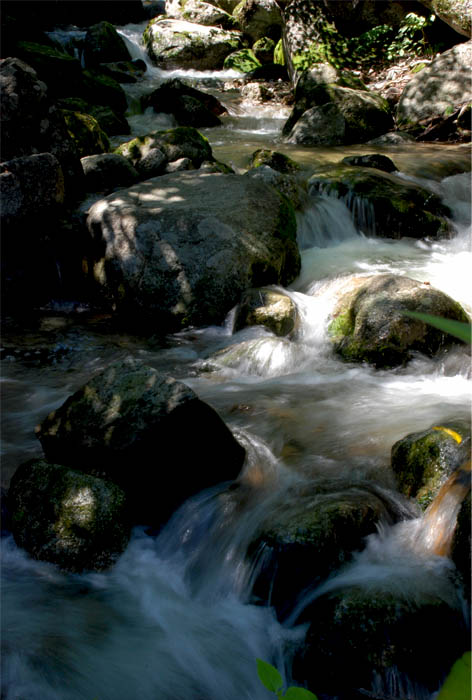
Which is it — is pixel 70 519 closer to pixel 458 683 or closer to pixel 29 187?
pixel 458 683

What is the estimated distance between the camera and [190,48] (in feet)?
68.9

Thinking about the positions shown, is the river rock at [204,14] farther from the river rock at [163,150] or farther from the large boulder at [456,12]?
the river rock at [163,150]

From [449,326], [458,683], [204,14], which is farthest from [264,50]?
[458,683]

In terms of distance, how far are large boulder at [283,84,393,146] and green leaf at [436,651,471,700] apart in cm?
1205

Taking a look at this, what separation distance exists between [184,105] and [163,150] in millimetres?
5850

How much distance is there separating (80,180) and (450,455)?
601 cm

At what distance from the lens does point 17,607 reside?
313 cm

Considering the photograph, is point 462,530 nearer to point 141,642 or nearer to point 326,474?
point 326,474

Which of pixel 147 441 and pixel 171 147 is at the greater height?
pixel 171 147

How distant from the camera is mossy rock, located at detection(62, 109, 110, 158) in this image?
8367mm

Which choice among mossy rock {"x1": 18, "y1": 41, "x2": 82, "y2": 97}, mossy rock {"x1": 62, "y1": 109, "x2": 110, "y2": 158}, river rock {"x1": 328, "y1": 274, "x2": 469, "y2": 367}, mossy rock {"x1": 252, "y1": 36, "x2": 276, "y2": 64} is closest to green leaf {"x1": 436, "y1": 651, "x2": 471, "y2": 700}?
river rock {"x1": 328, "y1": 274, "x2": 469, "y2": 367}

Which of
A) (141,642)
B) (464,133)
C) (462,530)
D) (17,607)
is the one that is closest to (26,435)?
(17,607)

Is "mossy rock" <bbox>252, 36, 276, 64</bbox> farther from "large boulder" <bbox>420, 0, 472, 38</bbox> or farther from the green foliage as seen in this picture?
the green foliage

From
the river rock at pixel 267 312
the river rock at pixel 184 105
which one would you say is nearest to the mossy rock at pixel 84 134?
the river rock at pixel 267 312
